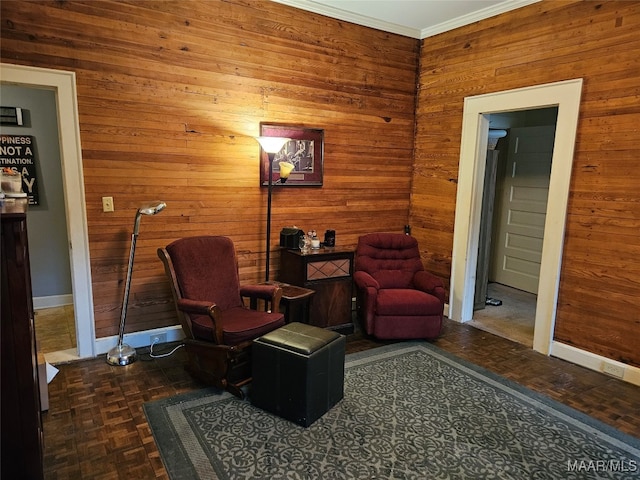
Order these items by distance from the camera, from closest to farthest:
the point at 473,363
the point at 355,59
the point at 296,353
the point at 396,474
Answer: the point at 396,474 → the point at 296,353 → the point at 473,363 → the point at 355,59

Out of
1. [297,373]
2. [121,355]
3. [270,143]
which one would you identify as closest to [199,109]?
[270,143]

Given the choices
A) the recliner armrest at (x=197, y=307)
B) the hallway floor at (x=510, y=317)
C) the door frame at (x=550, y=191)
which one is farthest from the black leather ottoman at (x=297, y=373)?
the hallway floor at (x=510, y=317)

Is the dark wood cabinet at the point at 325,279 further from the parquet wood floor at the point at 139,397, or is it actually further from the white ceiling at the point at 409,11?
the white ceiling at the point at 409,11

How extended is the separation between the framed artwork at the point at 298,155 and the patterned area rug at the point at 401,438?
1952mm

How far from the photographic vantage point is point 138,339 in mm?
3422

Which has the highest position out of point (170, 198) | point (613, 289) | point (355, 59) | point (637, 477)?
point (355, 59)

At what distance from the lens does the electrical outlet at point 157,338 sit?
3.47 metres

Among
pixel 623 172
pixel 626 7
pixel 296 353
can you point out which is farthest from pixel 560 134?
pixel 296 353

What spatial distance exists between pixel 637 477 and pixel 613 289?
1460 mm

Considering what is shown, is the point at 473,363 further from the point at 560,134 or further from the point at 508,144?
the point at 508,144

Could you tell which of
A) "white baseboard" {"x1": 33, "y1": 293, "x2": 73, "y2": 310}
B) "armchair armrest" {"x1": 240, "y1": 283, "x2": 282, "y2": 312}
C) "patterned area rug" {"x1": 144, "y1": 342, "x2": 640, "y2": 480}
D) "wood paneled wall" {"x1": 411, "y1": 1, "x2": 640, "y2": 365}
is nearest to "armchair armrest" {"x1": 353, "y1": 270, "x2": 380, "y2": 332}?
"patterned area rug" {"x1": 144, "y1": 342, "x2": 640, "y2": 480}

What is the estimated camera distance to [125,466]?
2.08 metres

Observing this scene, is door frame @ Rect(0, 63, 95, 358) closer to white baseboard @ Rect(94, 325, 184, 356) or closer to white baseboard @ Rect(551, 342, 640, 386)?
white baseboard @ Rect(94, 325, 184, 356)

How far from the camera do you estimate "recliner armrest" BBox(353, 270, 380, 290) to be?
12.4ft
